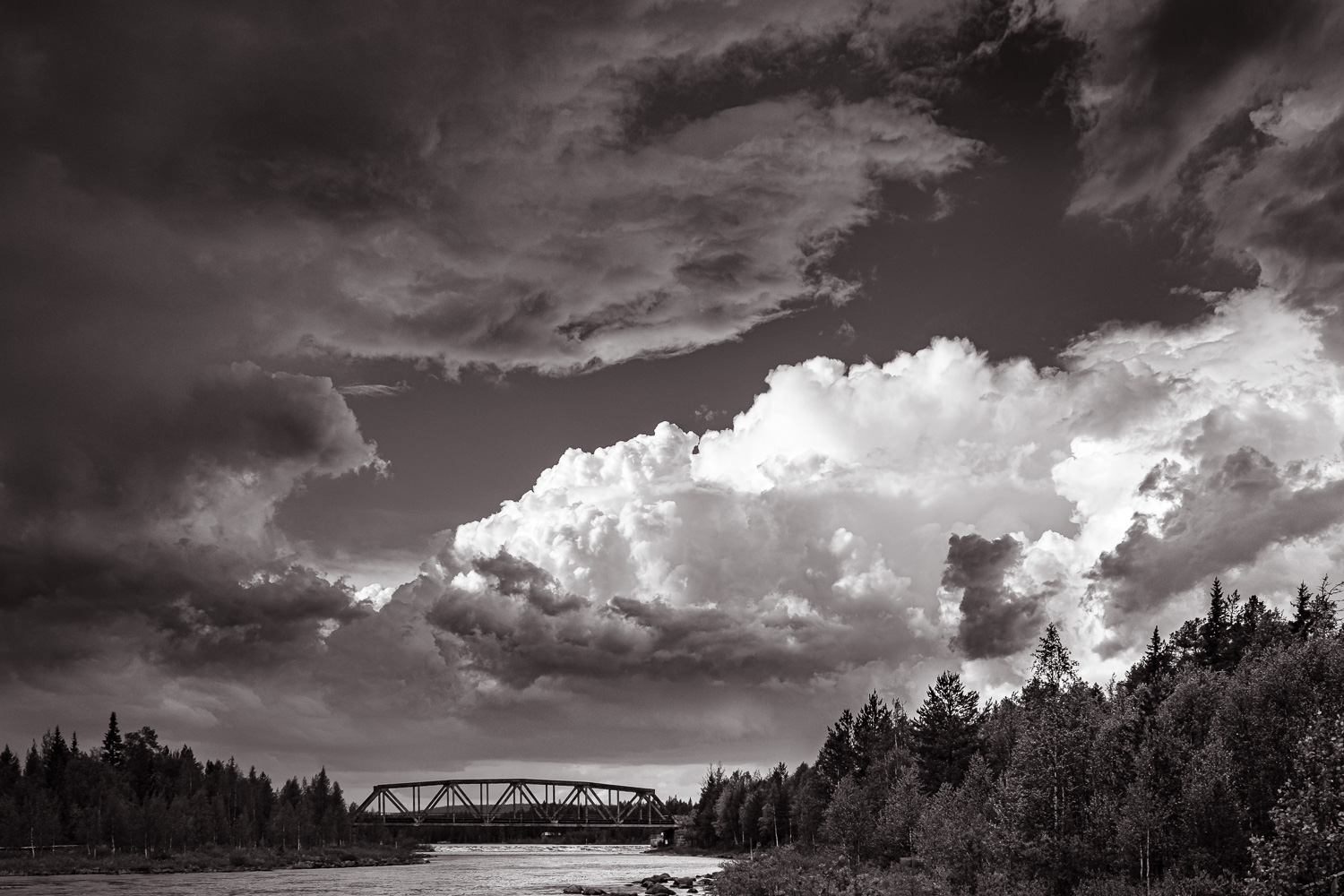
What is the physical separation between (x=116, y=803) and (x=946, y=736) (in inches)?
4827

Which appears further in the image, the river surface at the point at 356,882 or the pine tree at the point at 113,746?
the pine tree at the point at 113,746

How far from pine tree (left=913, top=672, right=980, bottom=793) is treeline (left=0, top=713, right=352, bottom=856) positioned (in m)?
118

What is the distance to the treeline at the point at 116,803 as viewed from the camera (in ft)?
485

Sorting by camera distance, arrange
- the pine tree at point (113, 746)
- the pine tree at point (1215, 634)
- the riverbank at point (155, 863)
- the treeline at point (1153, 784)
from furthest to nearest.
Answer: the pine tree at point (113, 746)
the riverbank at point (155, 863)
the pine tree at point (1215, 634)
the treeline at point (1153, 784)

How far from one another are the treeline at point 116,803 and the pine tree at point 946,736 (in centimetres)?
11843

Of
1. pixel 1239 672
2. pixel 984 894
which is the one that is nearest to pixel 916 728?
pixel 1239 672

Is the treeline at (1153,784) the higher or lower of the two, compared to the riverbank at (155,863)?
higher

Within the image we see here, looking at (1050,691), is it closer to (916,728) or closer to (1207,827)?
(1207,827)

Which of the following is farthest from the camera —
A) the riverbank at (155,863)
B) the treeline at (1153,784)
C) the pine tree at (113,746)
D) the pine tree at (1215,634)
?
the pine tree at (113,746)

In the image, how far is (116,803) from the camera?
153 metres

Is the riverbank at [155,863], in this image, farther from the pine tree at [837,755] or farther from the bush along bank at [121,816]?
the pine tree at [837,755]

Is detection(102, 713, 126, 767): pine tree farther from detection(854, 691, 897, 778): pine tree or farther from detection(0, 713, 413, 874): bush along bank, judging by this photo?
detection(854, 691, 897, 778): pine tree

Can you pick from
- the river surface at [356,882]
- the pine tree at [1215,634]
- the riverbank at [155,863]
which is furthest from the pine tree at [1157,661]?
the riverbank at [155,863]

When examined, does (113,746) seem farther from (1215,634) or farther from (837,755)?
(1215,634)
